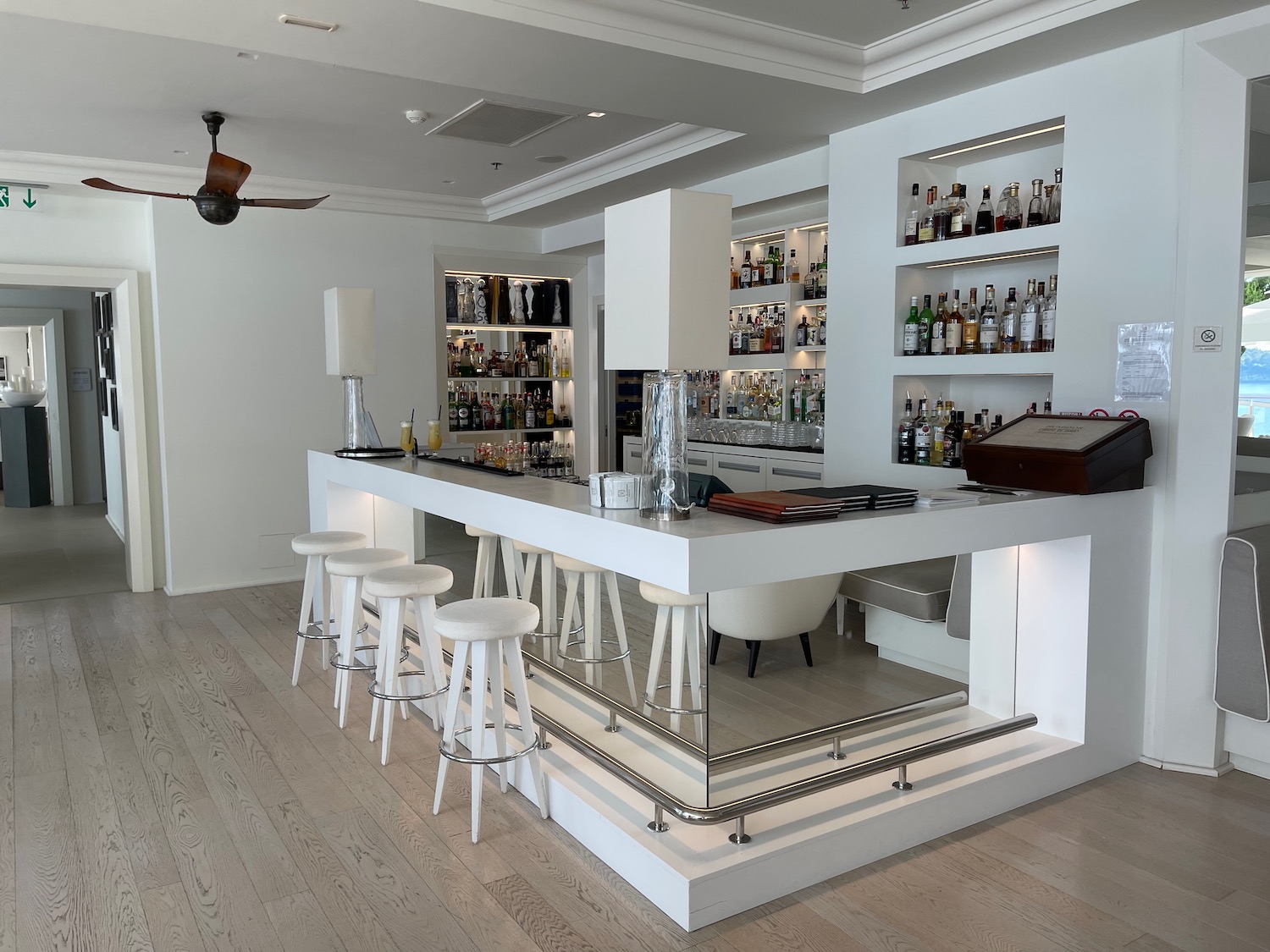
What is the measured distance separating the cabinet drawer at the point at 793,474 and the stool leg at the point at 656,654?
101 inches

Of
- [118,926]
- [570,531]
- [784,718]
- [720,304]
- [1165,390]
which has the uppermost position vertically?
[720,304]

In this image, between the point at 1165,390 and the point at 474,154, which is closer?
the point at 1165,390

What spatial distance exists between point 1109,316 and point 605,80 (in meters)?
2.16

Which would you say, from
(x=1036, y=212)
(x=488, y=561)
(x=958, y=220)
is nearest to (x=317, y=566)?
(x=488, y=561)

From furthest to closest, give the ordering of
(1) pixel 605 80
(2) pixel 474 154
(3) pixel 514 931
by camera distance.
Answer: (2) pixel 474 154
(1) pixel 605 80
(3) pixel 514 931

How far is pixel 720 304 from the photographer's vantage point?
8.68 ft

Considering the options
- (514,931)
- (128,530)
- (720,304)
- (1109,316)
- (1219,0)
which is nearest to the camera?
(514,931)

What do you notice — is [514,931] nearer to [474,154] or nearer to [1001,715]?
[1001,715]

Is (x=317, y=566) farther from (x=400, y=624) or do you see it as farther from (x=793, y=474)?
(x=793, y=474)

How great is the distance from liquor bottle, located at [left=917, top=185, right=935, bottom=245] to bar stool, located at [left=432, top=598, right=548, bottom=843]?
2570 millimetres

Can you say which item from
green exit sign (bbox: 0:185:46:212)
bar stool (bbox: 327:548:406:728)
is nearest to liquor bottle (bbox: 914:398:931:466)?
bar stool (bbox: 327:548:406:728)

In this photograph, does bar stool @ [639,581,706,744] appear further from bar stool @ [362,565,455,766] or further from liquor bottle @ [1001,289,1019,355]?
liquor bottle @ [1001,289,1019,355]

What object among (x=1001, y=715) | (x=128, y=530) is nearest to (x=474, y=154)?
(x=128, y=530)

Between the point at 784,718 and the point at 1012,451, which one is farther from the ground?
the point at 1012,451
